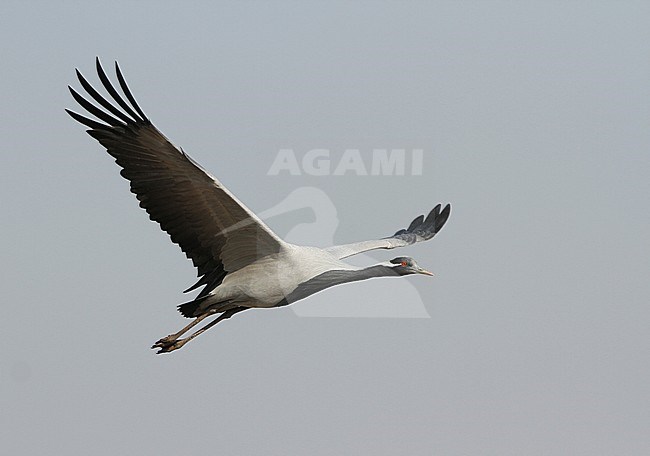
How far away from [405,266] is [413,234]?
3817 mm

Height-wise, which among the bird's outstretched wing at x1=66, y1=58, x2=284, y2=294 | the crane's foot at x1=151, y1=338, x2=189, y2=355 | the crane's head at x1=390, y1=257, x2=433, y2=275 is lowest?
the crane's foot at x1=151, y1=338, x2=189, y2=355

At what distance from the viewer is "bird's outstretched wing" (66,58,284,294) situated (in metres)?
15.2

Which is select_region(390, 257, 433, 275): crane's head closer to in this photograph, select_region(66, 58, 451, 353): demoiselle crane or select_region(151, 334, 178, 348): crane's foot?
select_region(66, 58, 451, 353): demoiselle crane

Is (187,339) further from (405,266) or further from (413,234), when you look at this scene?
(413,234)

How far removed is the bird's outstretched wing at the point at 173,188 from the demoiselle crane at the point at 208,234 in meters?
0.01

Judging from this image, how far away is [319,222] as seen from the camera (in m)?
18.2

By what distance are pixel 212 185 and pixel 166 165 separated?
25.9 inches

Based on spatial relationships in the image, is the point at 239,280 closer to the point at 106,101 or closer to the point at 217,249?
the point at 217,249

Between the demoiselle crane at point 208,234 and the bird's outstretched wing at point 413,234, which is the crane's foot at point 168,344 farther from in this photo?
the bird's outstretched wing at point 413,234

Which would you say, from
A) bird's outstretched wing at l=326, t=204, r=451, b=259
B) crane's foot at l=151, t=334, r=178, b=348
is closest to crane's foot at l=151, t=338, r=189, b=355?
crane's foot at l=151, t=334, r=178, b=348

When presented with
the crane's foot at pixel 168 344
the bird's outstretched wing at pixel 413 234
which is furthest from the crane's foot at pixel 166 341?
the bird's outstretched wing at pixel 413 234

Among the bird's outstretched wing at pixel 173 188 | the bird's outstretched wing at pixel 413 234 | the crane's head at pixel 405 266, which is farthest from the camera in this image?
the bird's outstretched wing at pixel 413 234

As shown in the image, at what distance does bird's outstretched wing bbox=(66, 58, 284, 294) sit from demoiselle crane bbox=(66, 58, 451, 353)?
0.01 metres

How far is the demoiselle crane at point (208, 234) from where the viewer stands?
15.3 metres
